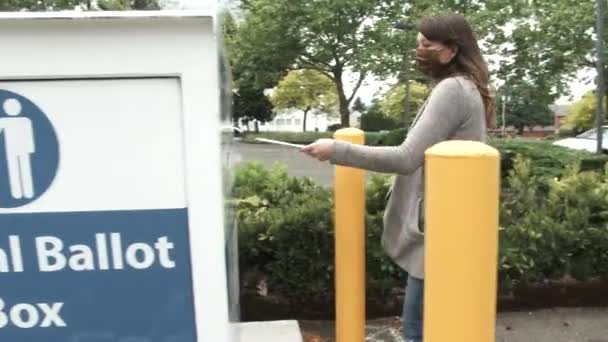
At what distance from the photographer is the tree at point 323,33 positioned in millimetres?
20969

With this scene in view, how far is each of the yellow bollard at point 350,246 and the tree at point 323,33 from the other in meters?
18.1

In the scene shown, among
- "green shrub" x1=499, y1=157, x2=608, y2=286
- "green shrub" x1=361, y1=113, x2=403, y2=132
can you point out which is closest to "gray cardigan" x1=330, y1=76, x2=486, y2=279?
"green shrub" x1=499, y1=157, x2=608, y2=286

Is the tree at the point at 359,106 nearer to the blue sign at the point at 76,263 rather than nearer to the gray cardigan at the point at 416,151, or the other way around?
the gray cardigan at the point at 416,151

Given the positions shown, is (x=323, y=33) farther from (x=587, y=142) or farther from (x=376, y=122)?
(x=376, y=122)

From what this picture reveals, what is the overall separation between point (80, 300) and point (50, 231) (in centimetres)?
14

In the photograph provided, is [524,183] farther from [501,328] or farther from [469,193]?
[469,193]

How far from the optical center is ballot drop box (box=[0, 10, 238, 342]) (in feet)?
3.59

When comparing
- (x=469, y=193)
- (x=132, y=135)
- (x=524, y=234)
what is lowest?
(x=524, y=234)

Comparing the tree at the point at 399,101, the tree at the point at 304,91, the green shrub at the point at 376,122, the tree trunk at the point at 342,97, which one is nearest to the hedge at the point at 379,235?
the tree trunk at the point at 342,97

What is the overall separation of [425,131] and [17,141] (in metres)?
1.25

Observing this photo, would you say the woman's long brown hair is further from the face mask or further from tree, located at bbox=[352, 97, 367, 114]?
tree, located at bbox=[352, 97, 367, 114]

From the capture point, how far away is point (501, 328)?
3738mm

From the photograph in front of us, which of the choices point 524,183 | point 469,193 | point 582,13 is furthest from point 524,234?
point 582,13

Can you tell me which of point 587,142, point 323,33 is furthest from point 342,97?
point 587,142
